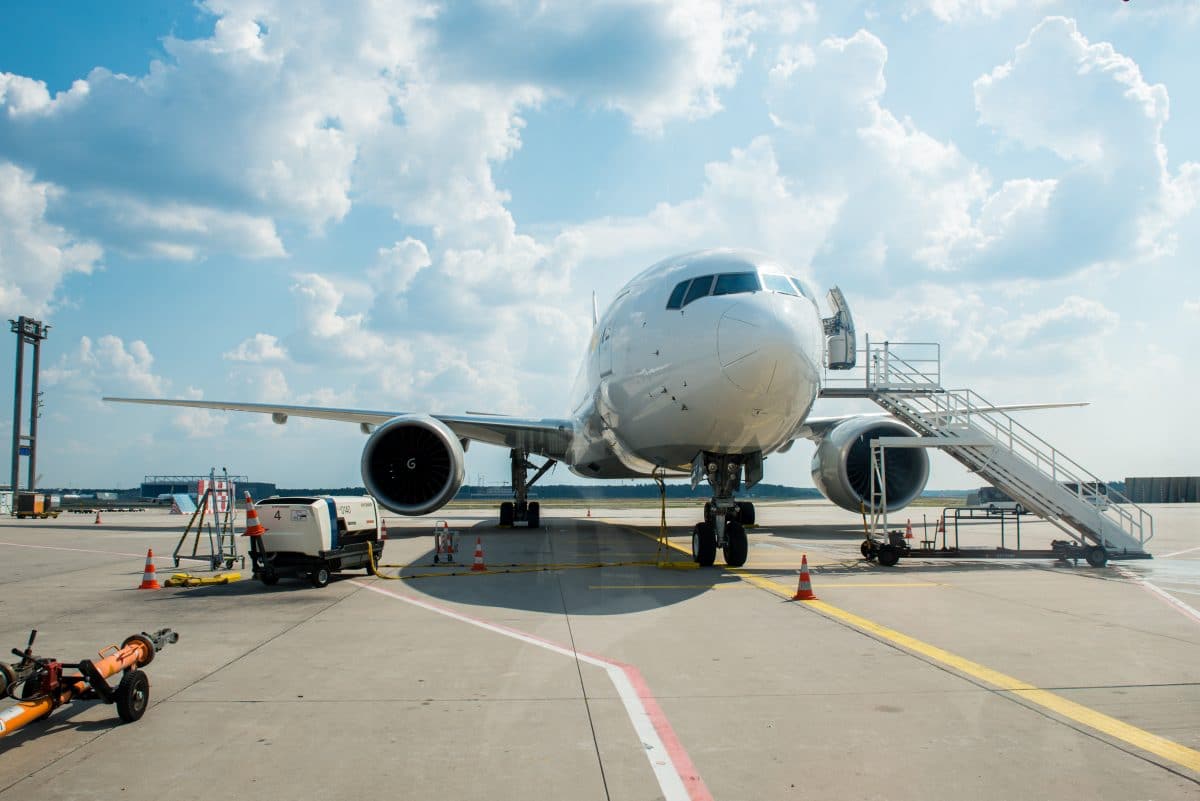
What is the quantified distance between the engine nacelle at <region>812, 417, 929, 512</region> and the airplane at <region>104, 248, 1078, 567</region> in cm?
3

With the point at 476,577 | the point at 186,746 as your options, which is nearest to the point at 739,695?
the point at 186,746

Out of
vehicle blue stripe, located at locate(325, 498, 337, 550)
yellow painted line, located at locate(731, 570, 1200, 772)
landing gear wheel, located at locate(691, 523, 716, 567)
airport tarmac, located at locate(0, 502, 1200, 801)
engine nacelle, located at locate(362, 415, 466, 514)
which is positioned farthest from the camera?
engine nacelle, located at locate(362, 415, 466, 514)

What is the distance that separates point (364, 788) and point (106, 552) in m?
15.7

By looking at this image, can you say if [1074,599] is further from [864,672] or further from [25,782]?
[25,782]

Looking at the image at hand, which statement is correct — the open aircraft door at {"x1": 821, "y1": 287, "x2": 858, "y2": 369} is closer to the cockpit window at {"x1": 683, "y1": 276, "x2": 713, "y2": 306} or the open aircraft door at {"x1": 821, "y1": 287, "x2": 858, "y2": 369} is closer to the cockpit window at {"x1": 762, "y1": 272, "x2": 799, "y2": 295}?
the cockpit window at {"x1": 762, "y1": 272, "x2": 799, "y2": 295}

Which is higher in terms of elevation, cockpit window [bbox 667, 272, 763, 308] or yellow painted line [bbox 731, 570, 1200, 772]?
cockpit window [bbox 667, 272, 763, 308]

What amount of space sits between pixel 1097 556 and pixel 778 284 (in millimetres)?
7379

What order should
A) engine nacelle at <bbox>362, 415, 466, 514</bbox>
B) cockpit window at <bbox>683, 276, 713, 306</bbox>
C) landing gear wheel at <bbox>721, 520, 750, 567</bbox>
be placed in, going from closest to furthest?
cockpit window at <bbox>683, 276, 713, 306</bbox>
landing gear wheel at <bbox>721, 520, 750, 567</bbox>
engine nacelle at <bbox>362, 415, 466, 514</bbox>

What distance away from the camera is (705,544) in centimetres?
1212

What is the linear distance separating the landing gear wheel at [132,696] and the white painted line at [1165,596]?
29.6ft

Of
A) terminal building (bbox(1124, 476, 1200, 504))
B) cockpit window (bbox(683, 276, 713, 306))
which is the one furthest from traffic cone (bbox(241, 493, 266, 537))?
terminal building (bbox(1124, 476, 1200, 504))

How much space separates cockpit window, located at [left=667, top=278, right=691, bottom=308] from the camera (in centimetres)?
1110

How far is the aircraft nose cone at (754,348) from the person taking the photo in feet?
32.5

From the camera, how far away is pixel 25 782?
373cm
